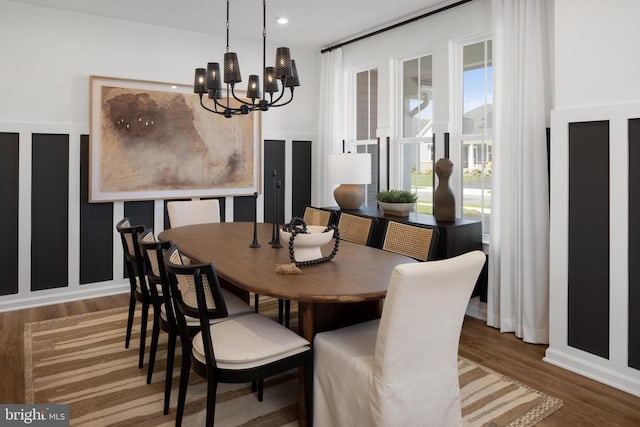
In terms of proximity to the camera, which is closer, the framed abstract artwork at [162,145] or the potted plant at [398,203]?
the potted plant at [398,203]

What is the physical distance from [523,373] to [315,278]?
5.44 ft

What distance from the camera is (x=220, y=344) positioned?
2066mm

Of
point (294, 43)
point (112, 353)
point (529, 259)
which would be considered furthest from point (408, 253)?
point (294, 43)

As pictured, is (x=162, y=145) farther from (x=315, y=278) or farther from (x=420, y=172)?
(x=315, y=278)

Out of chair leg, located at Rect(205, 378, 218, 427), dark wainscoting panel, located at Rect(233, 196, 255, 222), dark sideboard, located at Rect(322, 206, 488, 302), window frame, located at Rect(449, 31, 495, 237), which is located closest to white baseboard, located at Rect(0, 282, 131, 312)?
dark wainscoting panel, located at Rect(233, 196, 255, 222)

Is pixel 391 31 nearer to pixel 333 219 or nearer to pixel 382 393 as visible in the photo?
pixel 333 219

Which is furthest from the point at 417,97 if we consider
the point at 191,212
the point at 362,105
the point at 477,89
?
the point at 191,212

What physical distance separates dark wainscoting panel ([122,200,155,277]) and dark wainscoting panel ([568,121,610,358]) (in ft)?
12.6

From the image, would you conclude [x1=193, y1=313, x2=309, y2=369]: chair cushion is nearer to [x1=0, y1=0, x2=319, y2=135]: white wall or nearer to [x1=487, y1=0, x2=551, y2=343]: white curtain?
[x1=487, y1=0, x2=551, y2=343]: white curtain

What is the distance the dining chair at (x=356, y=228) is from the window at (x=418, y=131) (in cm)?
116

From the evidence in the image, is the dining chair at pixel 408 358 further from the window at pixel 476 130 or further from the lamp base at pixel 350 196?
the lamp base at pixel 350 196

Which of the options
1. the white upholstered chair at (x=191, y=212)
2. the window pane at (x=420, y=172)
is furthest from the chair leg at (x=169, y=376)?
the window pane at (x=420, y=172)

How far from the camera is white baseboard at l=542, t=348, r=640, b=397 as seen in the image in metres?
2.73

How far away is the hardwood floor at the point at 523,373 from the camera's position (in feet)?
8.07
